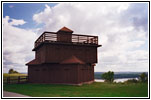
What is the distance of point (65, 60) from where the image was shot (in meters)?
25.5

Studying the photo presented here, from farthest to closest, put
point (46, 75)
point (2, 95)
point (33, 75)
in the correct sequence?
point (33, 75) < point (46, 75) < point (2, 95)

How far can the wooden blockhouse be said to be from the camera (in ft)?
80.5

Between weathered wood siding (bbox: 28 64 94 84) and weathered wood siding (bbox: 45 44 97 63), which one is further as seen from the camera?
weathered wood siding (bbox: 45 44 97 63)

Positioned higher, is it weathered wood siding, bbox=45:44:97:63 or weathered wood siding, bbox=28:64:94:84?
weathered wood siding, bbox=45:44:97:63

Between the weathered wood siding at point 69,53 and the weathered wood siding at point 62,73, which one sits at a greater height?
the weathered wood siding at point 69,53

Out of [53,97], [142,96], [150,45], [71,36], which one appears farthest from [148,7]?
[53,97]

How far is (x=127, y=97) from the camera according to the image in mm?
16406

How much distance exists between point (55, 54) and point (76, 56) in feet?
10.2

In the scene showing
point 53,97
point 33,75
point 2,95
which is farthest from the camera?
point 33,75

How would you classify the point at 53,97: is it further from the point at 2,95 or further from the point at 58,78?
the point at 58,78

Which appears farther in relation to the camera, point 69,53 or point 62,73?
point 69,53

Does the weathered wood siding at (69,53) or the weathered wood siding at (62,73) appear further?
the weathered wood siding at (69,53)

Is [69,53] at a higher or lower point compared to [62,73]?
higher

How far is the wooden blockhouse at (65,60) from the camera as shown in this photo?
2455cm
